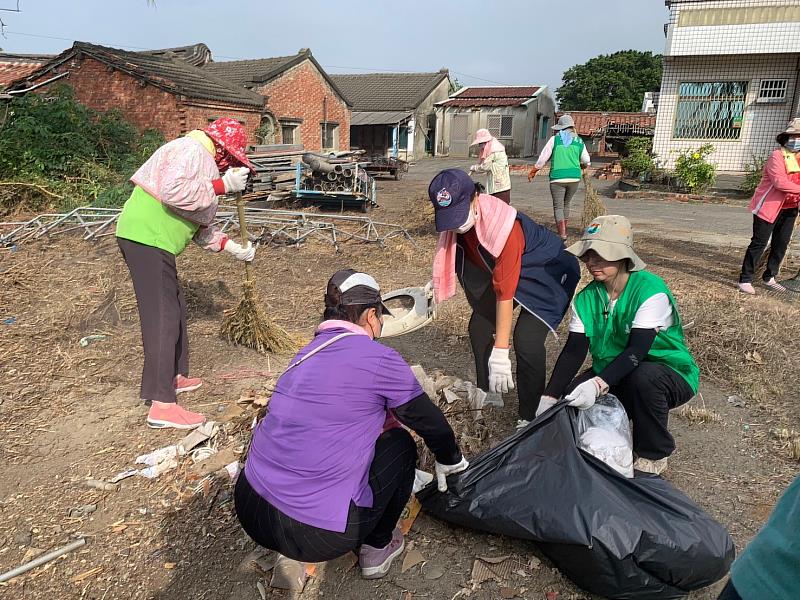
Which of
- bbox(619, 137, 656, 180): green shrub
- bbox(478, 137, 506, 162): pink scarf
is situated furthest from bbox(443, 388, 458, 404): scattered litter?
bbox(619, 137, 656, 180): green shrub

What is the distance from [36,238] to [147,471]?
5.39 metres

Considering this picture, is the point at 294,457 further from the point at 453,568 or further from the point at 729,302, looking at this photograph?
the point at 729,302

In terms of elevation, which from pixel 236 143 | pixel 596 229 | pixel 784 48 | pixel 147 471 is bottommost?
pixel 147 471

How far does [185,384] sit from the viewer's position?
3320mm

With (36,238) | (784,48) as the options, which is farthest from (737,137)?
(36,238)

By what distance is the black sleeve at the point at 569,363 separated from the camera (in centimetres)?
237

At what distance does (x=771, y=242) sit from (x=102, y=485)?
17.8 feet

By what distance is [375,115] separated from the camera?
2594 cm

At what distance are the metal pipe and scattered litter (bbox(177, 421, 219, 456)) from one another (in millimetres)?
600

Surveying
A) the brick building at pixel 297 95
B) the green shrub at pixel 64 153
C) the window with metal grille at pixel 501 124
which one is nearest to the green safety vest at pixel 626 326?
the green shrub at pixel 64 153

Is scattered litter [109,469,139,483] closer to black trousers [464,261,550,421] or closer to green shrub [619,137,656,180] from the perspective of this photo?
black trousers [464,261,550,421]

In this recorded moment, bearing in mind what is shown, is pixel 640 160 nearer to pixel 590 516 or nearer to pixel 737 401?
pixel 737 401

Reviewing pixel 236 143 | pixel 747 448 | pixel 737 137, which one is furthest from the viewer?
pixel 737 137

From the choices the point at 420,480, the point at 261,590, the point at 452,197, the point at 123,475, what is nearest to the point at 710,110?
the point at 452,197
